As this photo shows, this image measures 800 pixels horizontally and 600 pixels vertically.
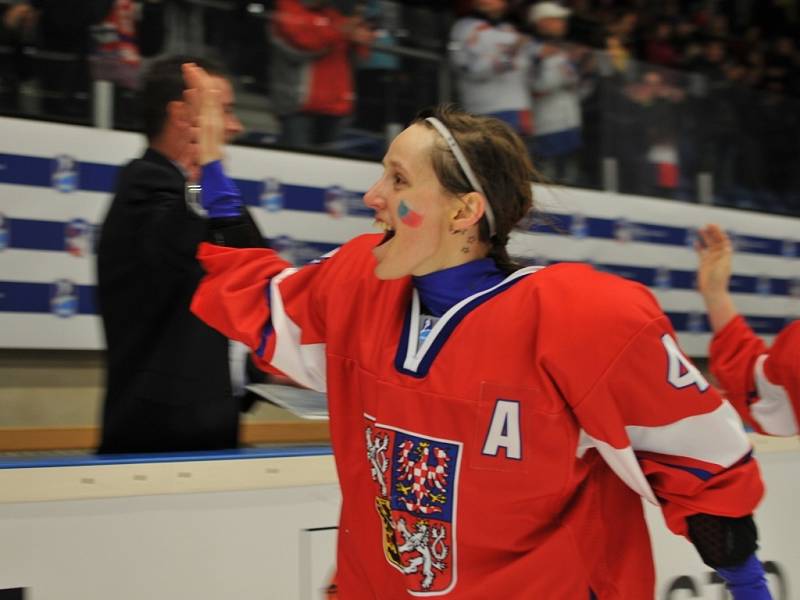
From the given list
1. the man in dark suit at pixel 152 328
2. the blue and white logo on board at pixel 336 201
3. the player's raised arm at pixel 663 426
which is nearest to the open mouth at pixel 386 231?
the player's raised arm at pixel 663 426

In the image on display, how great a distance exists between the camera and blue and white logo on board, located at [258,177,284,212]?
4320 millimetres

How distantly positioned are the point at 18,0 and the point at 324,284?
2.62 meters

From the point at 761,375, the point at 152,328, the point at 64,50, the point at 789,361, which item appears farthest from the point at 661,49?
the point at 152,328

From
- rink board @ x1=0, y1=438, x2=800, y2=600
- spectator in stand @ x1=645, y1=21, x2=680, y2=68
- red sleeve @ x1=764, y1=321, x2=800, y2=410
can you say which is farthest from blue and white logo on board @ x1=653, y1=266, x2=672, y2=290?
rink board @ x1=0, y1=438, x2=800, y2=600

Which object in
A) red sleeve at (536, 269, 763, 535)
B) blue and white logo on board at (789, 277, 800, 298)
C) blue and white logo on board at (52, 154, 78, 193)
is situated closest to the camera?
red sleeve at (536, 269, 763, 535)

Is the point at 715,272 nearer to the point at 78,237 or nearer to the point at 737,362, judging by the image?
the point at 737,362

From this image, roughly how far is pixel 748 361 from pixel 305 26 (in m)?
2.48

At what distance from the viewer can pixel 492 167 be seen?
1506 mm

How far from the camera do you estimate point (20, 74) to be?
376cm

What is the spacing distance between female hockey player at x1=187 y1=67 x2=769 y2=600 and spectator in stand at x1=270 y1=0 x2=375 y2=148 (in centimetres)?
285

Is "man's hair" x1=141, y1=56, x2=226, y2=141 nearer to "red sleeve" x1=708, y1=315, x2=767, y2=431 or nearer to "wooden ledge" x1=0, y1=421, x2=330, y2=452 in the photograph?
"wooden ledge" x1=0, y1=421, x2=330, y2=452

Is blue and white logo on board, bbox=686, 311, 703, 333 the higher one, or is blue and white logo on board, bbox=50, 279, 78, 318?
blue and white logo on board, bbox=50, 279, 78, 318

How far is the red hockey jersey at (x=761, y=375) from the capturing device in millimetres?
2367

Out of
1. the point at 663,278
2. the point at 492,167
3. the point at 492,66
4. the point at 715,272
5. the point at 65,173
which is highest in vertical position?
the point at 492,66
